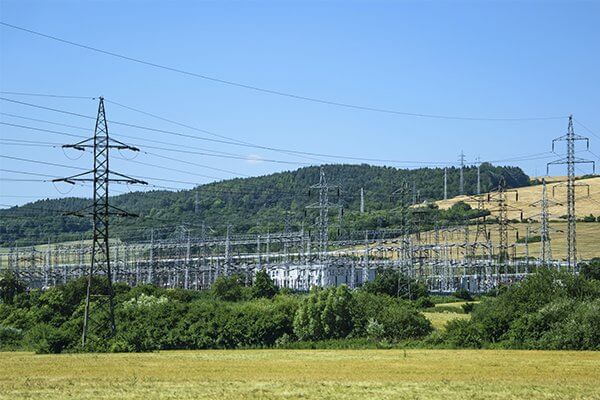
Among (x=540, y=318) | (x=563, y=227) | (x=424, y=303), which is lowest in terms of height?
(x=424, y=303)

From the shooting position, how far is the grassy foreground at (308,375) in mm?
33625

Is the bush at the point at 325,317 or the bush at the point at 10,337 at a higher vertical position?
the bush at the point at 325,317

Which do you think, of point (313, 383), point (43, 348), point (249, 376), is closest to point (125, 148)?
point (43, 348)

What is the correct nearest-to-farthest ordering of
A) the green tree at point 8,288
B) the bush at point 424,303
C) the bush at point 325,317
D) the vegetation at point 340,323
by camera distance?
the vegetation at point 340,323, the bush at point 325,317, the bush at point 424,303, the green tree at point 8,288

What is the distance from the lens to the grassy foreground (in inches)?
1324

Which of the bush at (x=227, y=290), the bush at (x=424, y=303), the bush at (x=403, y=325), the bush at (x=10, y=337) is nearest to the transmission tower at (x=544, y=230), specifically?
the bush at (x=424, y=303)

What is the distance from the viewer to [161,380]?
127 ft

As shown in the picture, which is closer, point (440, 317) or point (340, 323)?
point (340, 323)

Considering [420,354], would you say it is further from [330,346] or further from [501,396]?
[501,396]

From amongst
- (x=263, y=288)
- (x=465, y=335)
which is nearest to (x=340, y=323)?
(x=465, y=335)

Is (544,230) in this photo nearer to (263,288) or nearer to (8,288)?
(263,288)

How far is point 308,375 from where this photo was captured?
41.7 meters

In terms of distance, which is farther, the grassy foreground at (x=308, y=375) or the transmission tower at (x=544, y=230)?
the transmission tower at (x=544, y=230)

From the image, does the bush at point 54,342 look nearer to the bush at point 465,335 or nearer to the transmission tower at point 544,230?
the bush at point 465,335
